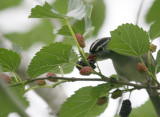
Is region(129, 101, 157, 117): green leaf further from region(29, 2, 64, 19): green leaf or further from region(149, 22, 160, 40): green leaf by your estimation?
region(29, 2, 64, 19): green leaf

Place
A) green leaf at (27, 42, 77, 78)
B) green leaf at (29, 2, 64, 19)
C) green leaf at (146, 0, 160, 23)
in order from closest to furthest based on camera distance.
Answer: green leaf at (29, 2, 64, 19) < green leaf at (27, 42, 77, 78) < green leaf at (146, 0, 160, 23)

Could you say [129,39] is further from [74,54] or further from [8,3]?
[8,3]

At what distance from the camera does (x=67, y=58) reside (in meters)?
1.99

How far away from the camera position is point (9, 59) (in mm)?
1954

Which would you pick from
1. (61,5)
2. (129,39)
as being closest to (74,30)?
(129,39)

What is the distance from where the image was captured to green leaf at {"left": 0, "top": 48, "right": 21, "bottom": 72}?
6.37ft

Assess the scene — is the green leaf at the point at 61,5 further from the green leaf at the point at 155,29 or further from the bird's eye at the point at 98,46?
the green leaf at the point at 155,29

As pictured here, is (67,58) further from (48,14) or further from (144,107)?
(144,107)

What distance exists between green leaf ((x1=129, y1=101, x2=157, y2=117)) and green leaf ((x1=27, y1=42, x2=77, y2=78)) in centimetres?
148

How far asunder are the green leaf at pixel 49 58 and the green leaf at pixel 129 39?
347 mm

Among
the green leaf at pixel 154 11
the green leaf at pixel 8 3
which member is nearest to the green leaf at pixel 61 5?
the green leaf at pixel 8 3

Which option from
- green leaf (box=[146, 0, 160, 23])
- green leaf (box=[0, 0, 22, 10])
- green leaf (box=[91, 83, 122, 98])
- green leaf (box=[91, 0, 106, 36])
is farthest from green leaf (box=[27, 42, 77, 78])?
green leaf (box=[0, 0, 22, 10])

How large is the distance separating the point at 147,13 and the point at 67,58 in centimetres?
114

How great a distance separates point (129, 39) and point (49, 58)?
2.01 feet
